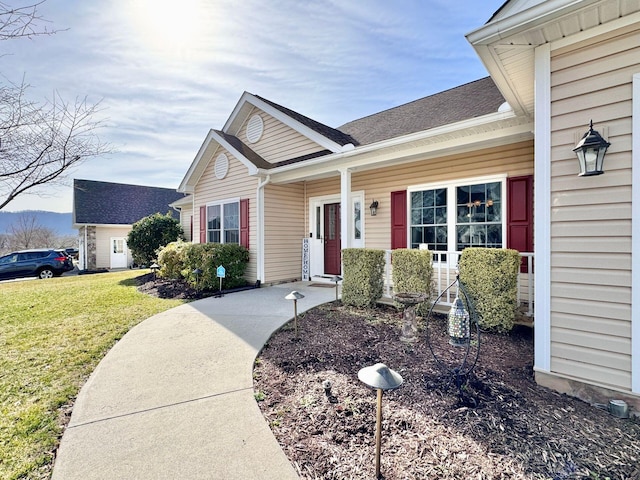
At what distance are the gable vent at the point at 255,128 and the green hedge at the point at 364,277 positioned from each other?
535 centimetres

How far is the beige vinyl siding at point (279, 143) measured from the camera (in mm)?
8172

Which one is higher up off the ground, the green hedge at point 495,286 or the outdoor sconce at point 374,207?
the outdoor sconce at point 374,207

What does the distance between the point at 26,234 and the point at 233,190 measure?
3322 centimetres

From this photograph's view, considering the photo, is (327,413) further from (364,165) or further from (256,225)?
(256,225)

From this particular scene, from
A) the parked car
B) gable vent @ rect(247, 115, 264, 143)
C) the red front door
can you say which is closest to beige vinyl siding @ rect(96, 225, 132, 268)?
the parked car

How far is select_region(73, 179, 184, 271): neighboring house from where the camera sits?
18484 millimetres

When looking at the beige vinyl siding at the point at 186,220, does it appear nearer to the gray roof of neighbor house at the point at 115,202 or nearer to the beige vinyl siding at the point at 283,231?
the gray roof of neighbor house at the point at 115,202

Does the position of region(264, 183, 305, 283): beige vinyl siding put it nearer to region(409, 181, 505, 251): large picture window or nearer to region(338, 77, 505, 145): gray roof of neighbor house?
region(338, 77, 505, 145): gray roof of neighbor house

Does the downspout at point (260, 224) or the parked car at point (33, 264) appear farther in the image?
the parked car at point (33, 264)

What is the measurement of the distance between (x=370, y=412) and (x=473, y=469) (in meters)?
0.82

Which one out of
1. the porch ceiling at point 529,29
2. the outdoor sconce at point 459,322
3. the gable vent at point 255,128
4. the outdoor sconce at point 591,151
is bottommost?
the outdoor sconce at point 459,322

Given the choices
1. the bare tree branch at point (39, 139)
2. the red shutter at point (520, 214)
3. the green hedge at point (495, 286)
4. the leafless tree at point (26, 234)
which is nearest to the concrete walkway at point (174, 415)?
the bare tree branch at point (39, 139)

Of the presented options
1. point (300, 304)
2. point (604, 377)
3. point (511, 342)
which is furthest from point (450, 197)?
point (604, 377)

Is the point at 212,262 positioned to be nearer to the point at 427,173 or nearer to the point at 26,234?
the point at 427,173
